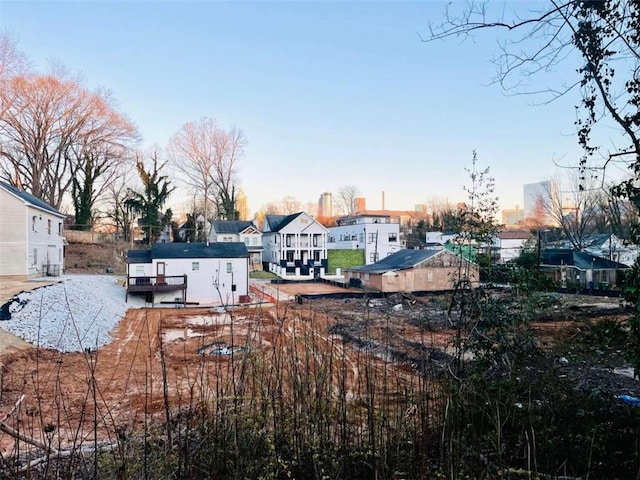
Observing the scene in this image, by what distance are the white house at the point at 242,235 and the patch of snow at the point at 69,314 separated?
17023 mm

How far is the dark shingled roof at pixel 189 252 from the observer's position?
23.3 metres

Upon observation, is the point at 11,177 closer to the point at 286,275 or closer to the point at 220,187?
the point at 220,187

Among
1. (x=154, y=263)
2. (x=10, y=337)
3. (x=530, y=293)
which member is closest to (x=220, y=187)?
(x=154, y=263)

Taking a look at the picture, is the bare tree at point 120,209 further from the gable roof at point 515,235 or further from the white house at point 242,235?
the gable roof at point 515,235

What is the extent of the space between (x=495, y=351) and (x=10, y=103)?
32090mm

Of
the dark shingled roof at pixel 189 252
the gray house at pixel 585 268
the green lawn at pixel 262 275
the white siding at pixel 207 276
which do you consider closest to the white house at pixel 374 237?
the green lawn at pixel 262 275

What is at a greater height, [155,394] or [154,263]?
[154,263]

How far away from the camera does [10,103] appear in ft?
86.5

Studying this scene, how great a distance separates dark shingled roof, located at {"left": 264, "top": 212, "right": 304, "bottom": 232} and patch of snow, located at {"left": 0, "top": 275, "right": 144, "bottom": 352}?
17751 mm

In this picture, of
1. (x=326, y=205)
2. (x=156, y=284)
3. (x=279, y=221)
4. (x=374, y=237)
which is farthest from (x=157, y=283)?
(x=326, y=205)

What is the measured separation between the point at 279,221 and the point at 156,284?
797 inches

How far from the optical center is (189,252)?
78.7ft

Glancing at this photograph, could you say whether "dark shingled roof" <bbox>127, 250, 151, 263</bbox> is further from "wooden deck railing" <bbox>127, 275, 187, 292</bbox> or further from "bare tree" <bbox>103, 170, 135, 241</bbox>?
"bare tree" <bbox>103, 170, 135, 241</bbox>

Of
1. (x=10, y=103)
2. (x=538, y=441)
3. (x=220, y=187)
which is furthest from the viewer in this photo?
(x=220, y=187)
